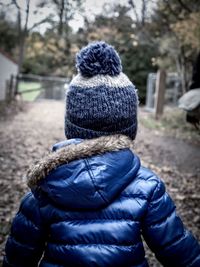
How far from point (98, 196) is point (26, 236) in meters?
0.46

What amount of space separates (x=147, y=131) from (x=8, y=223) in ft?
27.8

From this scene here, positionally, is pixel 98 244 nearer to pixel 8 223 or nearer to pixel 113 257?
pixel 113 257

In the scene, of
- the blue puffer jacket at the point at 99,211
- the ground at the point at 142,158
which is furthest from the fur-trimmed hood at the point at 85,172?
the ground at the point at 142,158

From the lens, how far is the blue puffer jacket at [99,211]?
66.6 inches

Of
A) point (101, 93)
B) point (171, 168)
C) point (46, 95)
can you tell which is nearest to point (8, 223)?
point (101, 93)

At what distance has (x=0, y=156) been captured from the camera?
7543mm

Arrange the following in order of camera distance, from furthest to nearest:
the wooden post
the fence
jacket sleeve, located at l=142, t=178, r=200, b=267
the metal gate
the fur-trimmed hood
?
the metal gate < the fence < the wooden post < jacket sleeve, located at l=142, t=178, r=200, b=267 < the fur-trimmed hood

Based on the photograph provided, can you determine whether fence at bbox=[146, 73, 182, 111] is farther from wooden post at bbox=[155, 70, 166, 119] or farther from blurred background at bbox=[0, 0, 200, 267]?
wooden post at bbox=[155, 70, 166, 119]

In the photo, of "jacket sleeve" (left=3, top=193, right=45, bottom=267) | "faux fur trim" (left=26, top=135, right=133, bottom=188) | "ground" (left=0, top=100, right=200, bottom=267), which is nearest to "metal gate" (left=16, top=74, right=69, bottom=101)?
"ground" (left=0, top=100, right=200, bottom=267)

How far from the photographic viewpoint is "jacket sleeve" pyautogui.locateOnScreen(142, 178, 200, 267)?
5.88 ft

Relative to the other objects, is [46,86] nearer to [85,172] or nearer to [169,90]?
[169,90]

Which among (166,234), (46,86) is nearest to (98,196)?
(166,234)

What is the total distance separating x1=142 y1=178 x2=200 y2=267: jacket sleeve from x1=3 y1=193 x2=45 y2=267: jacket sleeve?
0.51 meters

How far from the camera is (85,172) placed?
1688mm
